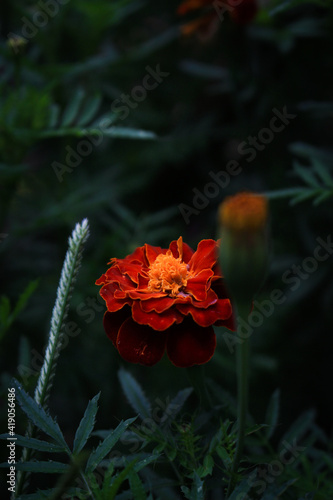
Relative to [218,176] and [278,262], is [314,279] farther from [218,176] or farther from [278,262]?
[218,176]

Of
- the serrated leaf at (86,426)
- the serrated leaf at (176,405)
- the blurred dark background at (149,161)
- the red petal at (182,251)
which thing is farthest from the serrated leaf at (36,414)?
the blurred dark background at (149,161)

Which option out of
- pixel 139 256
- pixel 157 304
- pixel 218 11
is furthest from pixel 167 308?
pixel 218 11

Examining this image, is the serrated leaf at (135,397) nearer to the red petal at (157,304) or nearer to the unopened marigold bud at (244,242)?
the red petal at (157,304)

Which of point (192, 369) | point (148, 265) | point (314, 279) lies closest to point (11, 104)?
point (148, 265)

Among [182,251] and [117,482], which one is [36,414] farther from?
[182,251]

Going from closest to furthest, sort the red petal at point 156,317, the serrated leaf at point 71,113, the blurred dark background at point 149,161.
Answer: the red petal at point 156,317 < the serrated leaf at point 71,113 < the blurred dark background at point 149,161
